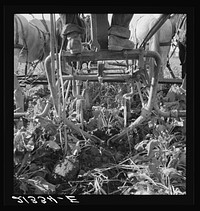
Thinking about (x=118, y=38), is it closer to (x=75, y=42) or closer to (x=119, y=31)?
(x=119, y=31)

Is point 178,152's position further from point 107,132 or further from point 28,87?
point 28,87

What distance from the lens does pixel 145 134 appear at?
1825mm

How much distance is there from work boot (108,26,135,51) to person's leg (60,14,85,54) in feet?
0.45

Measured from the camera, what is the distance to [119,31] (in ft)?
4.11

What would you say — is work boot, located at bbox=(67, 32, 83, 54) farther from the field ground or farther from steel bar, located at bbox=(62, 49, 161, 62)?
the field ground

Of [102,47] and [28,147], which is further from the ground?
[102,47]

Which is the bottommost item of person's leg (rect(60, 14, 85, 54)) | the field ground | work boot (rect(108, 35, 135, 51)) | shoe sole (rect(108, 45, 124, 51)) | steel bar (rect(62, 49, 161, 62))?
the field ground

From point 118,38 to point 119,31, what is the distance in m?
0.03

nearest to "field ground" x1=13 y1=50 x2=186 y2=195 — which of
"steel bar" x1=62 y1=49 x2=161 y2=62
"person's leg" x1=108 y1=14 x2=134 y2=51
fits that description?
"steel bar" x1=62 y1=49 x2=161 y2=62

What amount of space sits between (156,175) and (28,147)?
0.61 metres

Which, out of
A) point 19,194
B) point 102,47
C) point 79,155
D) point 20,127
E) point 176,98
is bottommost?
point 19,194

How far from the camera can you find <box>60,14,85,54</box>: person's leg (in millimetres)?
1254
